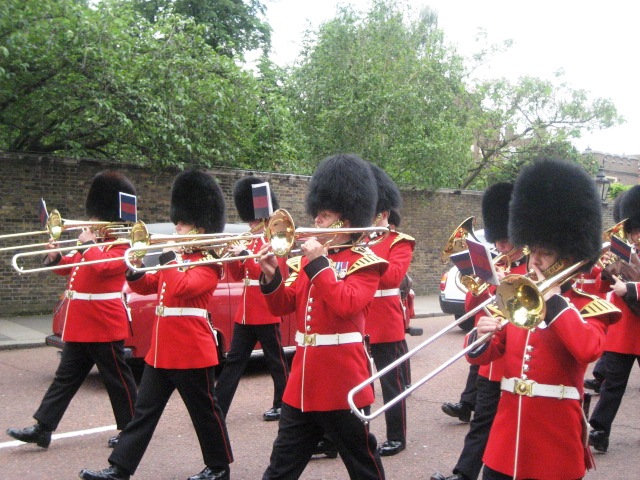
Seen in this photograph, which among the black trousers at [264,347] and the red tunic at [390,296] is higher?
the red tunic at [390,296]

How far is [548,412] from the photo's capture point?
10.9 ft

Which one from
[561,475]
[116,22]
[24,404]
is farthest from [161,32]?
[561,475]

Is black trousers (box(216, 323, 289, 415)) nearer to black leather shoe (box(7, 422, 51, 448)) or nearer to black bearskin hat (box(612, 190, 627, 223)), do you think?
black leather shoe (box(7, 422, 51, 448))

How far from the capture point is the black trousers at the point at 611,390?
579 centimetres

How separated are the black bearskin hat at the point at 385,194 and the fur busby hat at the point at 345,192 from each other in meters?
1.63

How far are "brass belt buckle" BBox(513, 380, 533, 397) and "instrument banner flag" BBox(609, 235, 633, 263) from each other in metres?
2.65

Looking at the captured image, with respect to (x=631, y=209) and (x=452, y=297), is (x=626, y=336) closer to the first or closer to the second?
(x=631, y=209)

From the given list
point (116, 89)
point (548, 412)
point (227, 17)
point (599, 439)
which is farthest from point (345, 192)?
point (227, 17)

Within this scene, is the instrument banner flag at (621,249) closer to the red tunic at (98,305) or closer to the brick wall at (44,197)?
the red tunic at (98,305)

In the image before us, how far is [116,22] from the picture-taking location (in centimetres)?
1147

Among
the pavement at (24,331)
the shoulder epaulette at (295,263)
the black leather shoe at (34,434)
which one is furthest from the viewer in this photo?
the pavement at (24,331)

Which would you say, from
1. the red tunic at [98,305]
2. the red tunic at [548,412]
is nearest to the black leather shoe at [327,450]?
the red tunic at [98,305]

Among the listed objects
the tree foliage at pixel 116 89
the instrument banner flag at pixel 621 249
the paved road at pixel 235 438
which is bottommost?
the paved road at pixel 235 438

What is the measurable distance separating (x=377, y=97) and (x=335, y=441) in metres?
13.2
